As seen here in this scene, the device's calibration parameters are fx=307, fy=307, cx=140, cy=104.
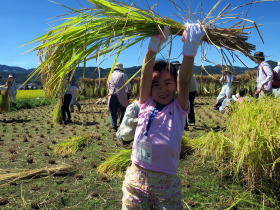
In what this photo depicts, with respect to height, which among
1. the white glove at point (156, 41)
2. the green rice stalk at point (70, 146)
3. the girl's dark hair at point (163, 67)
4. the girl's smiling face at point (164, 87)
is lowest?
the green rice stalk at point (70, 146)

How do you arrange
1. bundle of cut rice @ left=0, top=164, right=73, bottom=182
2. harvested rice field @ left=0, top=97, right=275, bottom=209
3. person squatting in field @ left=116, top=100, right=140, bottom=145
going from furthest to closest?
bundle of cut rice @ left=0, top=164, right=73, bottom=182, person squatting in field @ left=116, top=100, right=140, bottom=145, harvested rice field @ left=0, top=97, right=275, bottom=209

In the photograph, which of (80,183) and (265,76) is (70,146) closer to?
(80,183)

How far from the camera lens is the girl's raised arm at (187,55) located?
1.92 metres

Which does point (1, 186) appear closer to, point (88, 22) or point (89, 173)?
point (89, 173)

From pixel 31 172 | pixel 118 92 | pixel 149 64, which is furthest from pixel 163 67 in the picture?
pixel 118 92

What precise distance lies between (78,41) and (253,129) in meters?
1.98

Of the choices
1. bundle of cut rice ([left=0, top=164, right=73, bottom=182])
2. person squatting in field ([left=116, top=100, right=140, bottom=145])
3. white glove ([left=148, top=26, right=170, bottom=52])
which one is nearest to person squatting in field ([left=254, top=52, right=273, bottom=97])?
person squatting in field ([left=116, top=100, right=140, bottom=145])

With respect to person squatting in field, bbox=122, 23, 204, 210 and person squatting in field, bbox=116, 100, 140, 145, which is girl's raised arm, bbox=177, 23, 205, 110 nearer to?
person squatting in field, bbox=122, 23, 204, 210

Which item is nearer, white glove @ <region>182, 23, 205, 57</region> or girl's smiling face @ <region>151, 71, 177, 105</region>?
white glove @ <region>182, 23, 205, 57</region>

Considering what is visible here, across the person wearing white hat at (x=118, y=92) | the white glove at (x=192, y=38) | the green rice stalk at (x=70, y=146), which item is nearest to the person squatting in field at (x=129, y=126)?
the white glove at (x=192, y=38)

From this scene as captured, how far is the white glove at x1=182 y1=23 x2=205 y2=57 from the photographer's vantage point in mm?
1920

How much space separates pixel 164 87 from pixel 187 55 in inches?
12.3

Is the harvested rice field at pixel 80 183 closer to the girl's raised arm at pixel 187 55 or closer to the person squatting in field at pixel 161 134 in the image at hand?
the person squatting in field at pixel 161 134

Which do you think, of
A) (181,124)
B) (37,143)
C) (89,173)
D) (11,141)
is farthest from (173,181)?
(11,141)
